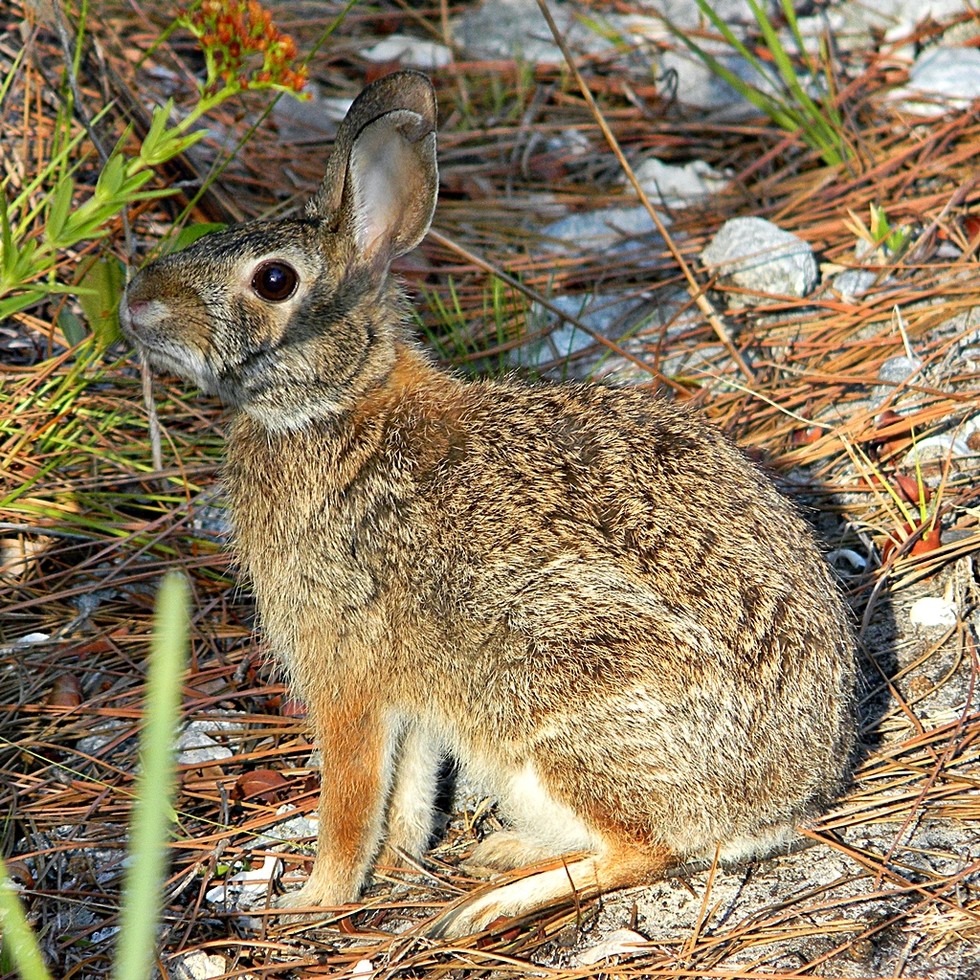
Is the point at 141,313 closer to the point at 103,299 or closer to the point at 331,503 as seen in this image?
the point at 103,299

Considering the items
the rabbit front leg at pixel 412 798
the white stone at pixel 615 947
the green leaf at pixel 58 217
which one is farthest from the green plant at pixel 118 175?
the white stone at pixel 615 947

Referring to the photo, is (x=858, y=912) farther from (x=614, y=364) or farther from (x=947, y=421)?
(x=614, y=364)

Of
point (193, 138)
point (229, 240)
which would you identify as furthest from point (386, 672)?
point (193, 138)

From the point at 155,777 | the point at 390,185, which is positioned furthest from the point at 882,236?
the point at 155,777

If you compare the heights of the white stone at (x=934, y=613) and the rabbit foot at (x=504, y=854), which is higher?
the white stone at (x=934, y=613)

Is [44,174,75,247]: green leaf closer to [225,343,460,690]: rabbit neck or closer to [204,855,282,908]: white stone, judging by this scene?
[225,343,460,690]: rabbit neck

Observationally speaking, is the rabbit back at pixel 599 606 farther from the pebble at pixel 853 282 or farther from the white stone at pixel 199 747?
the pebble at pixel 853 282

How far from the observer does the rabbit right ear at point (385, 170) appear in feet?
11.3

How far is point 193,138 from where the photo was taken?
2.78 m

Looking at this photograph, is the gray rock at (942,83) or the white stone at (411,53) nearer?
the gray rock at (942,83)

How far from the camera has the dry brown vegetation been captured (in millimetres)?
3148

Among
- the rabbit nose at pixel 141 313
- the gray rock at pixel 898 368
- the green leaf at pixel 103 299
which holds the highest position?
the rabbit nose at pixel 141 313

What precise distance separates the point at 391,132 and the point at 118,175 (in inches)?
47.6

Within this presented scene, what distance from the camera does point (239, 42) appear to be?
306cm
